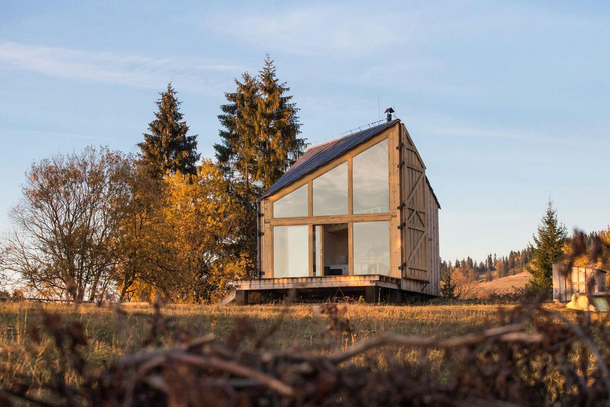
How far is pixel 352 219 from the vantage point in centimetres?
2117

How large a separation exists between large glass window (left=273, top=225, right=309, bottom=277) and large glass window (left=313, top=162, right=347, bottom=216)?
2.65 ft

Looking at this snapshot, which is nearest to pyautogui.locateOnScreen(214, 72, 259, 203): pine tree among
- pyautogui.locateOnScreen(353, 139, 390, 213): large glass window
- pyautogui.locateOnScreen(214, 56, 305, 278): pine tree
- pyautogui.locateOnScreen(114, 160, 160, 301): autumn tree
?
pyautogui.locateOnScreen(214, 56, 305, 278): pine tree

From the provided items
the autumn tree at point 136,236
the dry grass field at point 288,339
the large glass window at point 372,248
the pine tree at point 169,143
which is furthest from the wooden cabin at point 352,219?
the pine tree at point 169,143

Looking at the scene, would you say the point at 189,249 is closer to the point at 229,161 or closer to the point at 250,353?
the point at 229,161

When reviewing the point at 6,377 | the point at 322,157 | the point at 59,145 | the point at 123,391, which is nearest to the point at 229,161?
the point at 59,145

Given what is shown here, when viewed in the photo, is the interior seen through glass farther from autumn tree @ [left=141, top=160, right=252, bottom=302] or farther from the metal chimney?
autumn tree @ [left=141, top=160, right=252, bottom=302]

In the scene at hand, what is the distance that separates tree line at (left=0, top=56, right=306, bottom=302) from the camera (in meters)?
29.3

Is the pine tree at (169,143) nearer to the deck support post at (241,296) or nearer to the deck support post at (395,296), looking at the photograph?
the deck support post at (241,296)

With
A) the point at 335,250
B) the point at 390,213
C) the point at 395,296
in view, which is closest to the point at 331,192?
the point at 390,213

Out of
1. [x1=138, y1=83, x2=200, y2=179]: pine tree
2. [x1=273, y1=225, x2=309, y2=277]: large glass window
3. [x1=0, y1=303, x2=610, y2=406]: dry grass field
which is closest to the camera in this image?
[x1=0, y1=303, x2=610, y2=406]: dry grass field

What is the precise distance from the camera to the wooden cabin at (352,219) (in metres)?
20.9

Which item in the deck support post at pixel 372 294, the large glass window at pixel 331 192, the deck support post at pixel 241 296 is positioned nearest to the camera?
the deck support post at pixel 372 294

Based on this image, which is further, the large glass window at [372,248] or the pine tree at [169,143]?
the pine tree at [169,143]

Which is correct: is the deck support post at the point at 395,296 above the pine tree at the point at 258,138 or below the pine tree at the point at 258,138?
below
